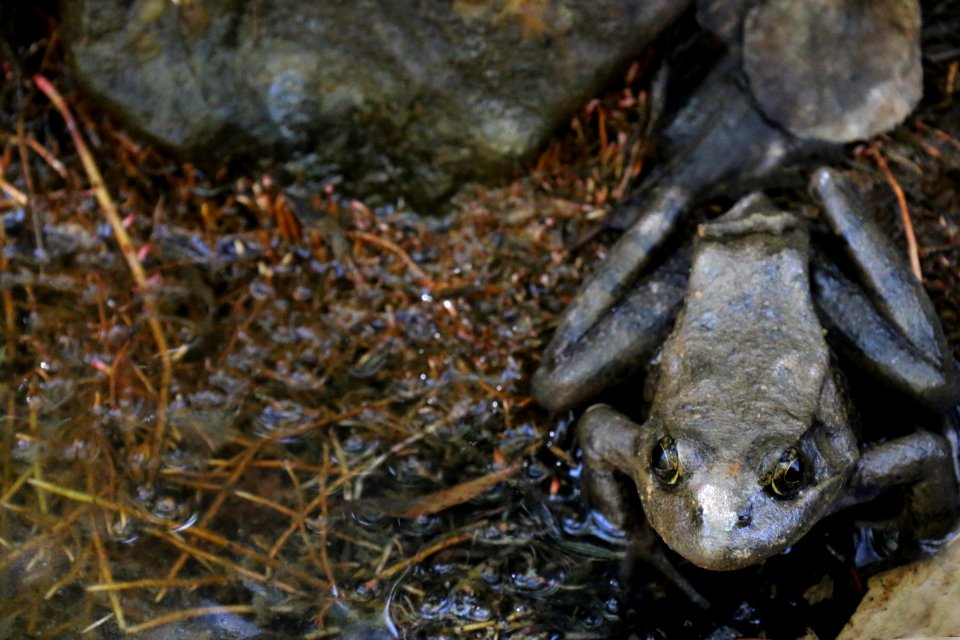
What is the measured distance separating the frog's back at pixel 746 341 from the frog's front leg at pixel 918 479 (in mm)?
396

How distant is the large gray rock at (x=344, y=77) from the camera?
4562 millimetres

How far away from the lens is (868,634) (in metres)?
3.27

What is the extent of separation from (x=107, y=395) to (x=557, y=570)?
1.96m

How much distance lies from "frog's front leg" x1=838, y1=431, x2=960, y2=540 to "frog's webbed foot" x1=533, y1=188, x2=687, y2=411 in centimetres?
90

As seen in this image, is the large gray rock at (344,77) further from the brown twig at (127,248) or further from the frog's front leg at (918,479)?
the frog's front leg at (918,479)

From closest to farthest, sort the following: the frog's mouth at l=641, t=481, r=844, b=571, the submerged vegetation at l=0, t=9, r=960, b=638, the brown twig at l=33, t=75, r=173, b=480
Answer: the frog's mouth at l=641, t=481, r=844, b=571, the submerged vegetation at l=0, t=9, r=960, b=638, the brown twig at l=33, t=75, r=173, b=480

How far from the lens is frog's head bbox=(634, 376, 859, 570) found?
2971mm

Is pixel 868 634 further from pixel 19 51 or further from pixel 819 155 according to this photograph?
pixel 19 51

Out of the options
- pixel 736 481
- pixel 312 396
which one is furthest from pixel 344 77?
pixel 736 481

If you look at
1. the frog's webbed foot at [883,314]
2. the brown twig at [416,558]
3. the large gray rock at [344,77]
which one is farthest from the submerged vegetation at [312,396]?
the frog's webbed foot at [883,314]

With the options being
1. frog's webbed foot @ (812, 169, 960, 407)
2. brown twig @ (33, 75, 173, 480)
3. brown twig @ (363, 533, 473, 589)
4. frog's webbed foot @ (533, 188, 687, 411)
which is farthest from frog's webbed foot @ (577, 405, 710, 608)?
brown twig @ (33, 75, 173, 480)

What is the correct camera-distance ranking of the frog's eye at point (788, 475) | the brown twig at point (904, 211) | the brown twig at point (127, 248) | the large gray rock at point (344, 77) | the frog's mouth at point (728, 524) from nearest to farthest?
the frog's mouth at point (728, 524) → the frog's eye at point (788, 475) → the brown twig at point (127, 248) → the brown twig at point (904, 211) → the large gray rock at point (344, 77)

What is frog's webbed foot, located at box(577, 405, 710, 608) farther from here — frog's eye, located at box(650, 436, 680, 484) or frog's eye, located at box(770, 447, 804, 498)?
frog's eye, located at box(770, 447, 804, 498)

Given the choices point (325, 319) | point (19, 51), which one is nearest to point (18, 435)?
point (325, 319)
